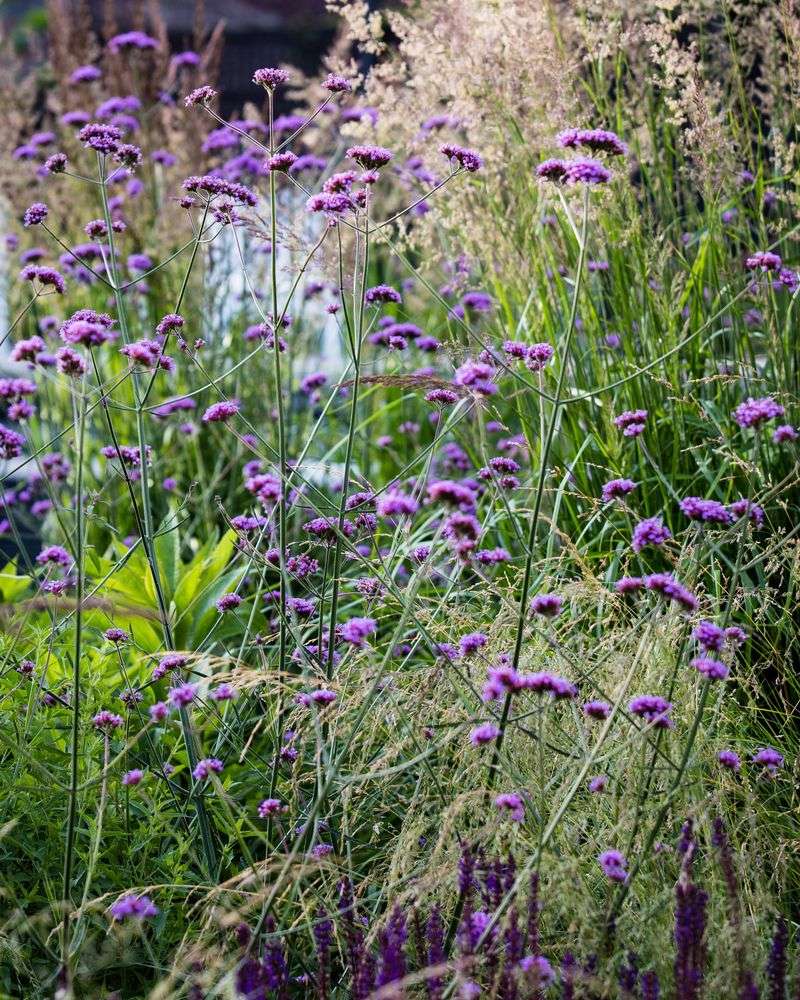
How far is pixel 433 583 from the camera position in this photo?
130 inches

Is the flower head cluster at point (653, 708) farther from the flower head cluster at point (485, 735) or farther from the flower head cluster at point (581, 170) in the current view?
the flower head cluster at point (581, 170)

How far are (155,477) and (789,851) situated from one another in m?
2.73

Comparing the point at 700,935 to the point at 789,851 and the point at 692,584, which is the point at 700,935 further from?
the point at 692,584

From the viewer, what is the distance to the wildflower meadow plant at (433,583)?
196 cm

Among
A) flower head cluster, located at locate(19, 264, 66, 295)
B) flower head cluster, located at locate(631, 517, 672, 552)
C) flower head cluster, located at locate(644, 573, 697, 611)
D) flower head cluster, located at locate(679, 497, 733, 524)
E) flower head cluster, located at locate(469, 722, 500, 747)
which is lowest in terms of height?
flower head cluster, located at locate(469, 722, 500, 747)

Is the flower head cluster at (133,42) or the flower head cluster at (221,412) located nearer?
the flower head cluster at (221,412)

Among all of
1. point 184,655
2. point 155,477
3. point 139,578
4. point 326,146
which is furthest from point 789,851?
point 326,146

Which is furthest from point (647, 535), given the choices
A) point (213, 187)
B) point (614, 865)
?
point (213, 187)

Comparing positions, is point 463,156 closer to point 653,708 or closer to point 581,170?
point 581,170

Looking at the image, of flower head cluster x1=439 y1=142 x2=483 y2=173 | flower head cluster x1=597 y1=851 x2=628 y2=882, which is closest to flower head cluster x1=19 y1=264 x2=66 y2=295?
flower head cluster x1=439 y1=142 x2=483 y2=173

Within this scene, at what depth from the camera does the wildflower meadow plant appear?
6.44 feet

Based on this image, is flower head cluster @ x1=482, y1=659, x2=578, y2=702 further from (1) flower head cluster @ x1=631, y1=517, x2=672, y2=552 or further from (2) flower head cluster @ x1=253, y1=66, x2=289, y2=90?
(2) flower head cluster @ x1=253, y1=66, x2=289, y2=90

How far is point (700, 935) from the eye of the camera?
1717 mm

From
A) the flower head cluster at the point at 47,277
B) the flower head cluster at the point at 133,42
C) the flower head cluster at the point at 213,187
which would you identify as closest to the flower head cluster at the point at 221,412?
the flower head cluster at the point at 47,277
